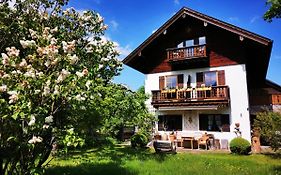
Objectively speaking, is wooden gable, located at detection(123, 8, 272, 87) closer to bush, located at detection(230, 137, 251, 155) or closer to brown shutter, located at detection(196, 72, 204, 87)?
brown shutter, located at detection(196, 72, 204, 87)

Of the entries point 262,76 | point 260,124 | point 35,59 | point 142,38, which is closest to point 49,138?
point 35,59

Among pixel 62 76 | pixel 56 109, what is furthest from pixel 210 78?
pixel 62 76

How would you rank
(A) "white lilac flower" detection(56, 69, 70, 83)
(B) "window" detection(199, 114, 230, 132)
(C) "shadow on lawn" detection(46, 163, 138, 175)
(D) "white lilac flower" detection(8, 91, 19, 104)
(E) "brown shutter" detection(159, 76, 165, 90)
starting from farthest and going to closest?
(E) "brown shutter" detection(159, 76, 165, 90)
(B) "window" detection(199, 114, 230, 132)
(C) "shadow on lawn" detection(46, 163, 138, 175)
(A) "white lilac flower" detection(56, 69, 70, 83)
(D) "white lilac flower" detection(8, 91, 19, 104)

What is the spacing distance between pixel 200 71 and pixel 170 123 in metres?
5.05

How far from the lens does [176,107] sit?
20438mm

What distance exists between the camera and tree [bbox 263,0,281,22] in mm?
13192

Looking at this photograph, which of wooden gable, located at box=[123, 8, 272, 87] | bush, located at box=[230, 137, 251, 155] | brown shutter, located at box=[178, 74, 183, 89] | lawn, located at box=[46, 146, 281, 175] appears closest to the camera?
lawn, located at box=[46, 146, 281, 175]

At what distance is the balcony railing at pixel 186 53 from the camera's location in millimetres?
20031

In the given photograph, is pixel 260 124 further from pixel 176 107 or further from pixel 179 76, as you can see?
pixel 179 76

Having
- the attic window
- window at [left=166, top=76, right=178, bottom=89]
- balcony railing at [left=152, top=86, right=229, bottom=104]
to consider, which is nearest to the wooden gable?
the attic window

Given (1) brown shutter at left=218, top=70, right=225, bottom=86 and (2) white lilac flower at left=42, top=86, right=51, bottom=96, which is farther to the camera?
(1) brown shutter at left=218, top=70, right=225, bottom=86

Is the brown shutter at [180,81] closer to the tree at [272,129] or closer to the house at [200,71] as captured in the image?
the house at [200,71]

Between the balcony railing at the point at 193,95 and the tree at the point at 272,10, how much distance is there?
615cm

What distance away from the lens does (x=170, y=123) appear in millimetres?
21578
